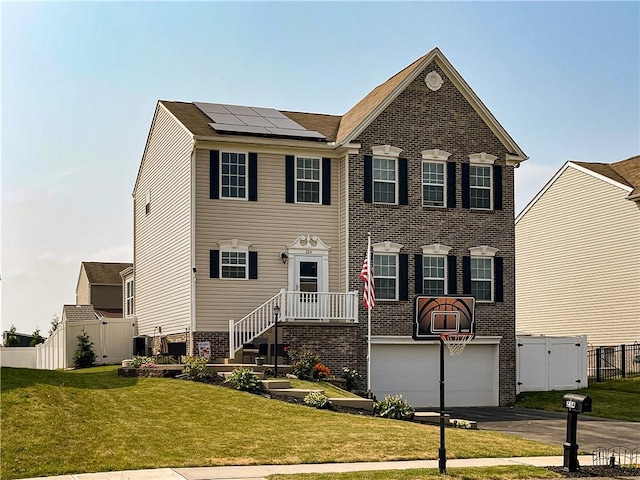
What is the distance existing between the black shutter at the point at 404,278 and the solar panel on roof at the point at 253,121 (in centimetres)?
506

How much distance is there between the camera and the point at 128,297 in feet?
144

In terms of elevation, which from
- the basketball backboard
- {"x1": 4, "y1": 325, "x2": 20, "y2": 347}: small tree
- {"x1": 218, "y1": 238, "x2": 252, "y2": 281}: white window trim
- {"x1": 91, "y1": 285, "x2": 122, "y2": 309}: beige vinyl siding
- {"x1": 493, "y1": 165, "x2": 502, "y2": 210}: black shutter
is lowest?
{"x1": 4, "y1": 325, "x2": 20, "y2": 347}: small tree

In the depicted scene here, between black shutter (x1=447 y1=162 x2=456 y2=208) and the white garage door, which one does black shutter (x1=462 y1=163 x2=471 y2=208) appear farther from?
the white garage door

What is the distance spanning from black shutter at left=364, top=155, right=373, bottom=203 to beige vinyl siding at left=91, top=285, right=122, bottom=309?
93.4 feet

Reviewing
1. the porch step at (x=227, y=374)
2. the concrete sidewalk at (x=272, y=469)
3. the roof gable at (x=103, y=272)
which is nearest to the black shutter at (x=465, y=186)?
the porch step at (x=227, y=374)

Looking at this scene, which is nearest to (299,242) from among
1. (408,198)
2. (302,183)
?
(302,183)

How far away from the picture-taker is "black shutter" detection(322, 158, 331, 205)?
31328 millimetres

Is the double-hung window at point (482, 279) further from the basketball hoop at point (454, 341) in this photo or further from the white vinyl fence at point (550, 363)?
the basketball hoop at point (454, 341)

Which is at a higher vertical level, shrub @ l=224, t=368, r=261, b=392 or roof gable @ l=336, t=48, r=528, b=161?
roof gable @ l=336, t=48, r=528, b=161

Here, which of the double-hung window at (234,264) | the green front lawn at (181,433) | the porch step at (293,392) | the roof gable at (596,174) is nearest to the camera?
the green front lawn at (181,433)

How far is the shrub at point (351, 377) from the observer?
28.5 meters

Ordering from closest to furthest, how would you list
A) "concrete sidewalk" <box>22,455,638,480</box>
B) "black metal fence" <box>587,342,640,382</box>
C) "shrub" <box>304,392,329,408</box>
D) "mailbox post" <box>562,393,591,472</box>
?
"concrete sidewalk" <box>22,455,638,480</box> < "mailbox post" <box>562,393,591,472</box> < "shrub" <box>304,392,329,408</box> < "black metal fence" <box>587,342,640,382</box>

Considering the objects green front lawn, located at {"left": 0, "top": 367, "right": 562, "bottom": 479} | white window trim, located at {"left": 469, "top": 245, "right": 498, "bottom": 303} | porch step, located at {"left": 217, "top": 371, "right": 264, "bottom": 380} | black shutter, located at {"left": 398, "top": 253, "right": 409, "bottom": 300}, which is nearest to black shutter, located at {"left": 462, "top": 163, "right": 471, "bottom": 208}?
white window trim, located at {"left": 469, "top": 245, "right": 498, "bottom": 303}

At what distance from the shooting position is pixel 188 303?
29.5 m
